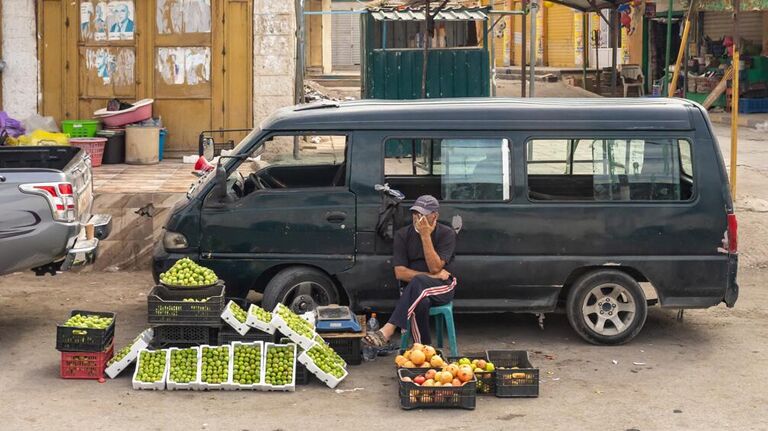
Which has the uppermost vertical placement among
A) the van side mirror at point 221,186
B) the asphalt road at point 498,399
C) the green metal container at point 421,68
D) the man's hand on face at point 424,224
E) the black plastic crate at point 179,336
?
the green metal container at point 421,68

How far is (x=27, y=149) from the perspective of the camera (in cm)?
1104

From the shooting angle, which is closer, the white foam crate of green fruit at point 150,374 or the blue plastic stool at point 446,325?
the white foam crate of green fruit at point 150,374

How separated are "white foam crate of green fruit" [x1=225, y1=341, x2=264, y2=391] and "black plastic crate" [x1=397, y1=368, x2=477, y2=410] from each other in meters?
1.08

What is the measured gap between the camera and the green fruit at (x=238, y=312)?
8594mm

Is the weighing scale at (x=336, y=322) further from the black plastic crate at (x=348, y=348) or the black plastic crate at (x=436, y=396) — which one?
the black plastic crate at (x=436, y=396)

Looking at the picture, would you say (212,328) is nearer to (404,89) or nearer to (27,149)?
(27,149)

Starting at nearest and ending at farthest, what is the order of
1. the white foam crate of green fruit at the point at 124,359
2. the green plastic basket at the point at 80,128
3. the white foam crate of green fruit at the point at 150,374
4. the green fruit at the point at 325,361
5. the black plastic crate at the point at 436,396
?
the black plastic crate at the point at 436,396
the white foam crate of green fruit at the point at 150,374
the green fruit at the point at 325,361
the white foam crate of green fruit at the point at 124,359
the green plastic basket at the point at 80,128

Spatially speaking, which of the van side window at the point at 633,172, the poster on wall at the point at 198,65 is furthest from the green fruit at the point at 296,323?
the poster on wall at the point at 198,65

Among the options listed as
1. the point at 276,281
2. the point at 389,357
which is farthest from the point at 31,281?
the point at 389,357

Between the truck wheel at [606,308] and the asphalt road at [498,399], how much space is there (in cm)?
14

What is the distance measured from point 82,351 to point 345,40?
34.6 m

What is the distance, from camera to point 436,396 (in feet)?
25.7

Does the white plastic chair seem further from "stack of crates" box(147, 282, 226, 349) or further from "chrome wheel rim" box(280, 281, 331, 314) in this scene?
"stack of crates" box(147, 282, 226, 349)

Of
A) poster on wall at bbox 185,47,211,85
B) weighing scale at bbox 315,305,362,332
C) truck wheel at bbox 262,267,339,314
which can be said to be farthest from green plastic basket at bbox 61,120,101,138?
weighing scale at bbox 315,305,362,332
